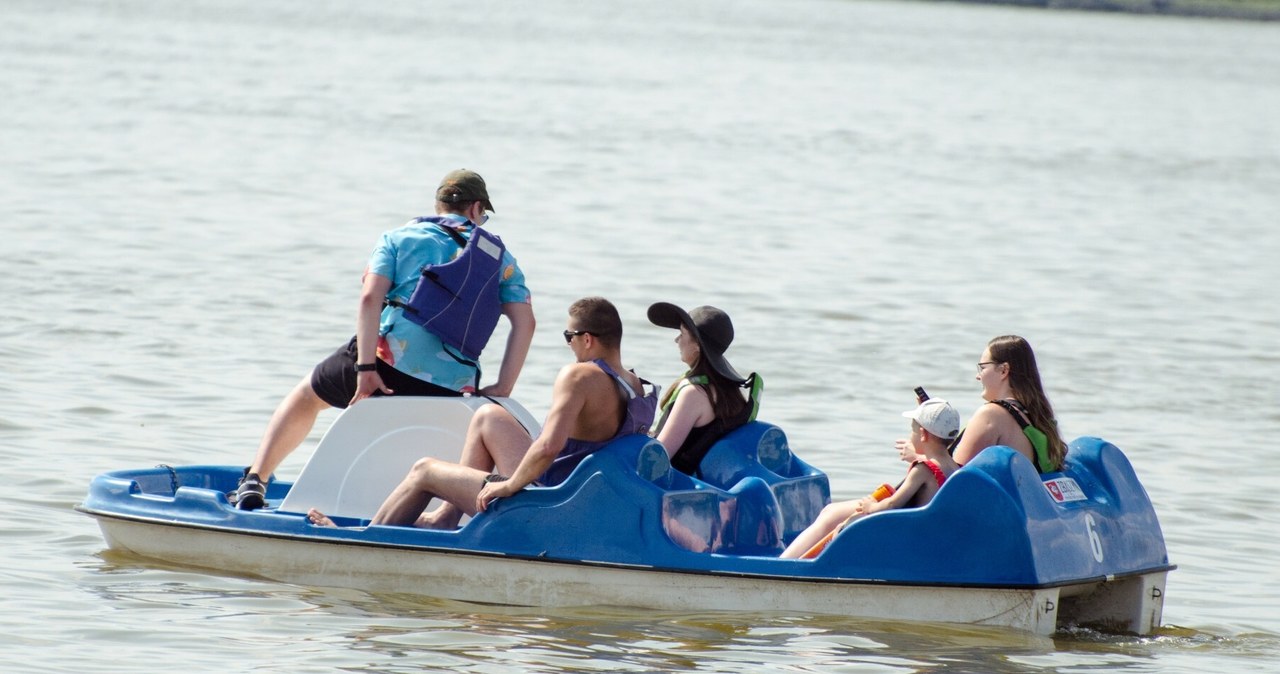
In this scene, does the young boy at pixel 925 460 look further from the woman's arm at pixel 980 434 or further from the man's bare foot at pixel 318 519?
the man's bare foot at pixel 318 519

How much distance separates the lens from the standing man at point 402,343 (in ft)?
24.7

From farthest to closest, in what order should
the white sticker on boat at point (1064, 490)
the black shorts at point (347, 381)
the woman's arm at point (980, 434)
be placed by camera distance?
the black shorts at point (347, 381)
the woman's arm at point (980, 434)
the white sticker on boat at point (1064, 490)

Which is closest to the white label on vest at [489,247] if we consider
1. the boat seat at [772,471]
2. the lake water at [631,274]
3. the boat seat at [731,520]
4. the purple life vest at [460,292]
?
the purple life vest at [460,292]

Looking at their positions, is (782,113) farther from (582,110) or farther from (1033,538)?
(1033,538)

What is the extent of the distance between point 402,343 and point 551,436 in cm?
98

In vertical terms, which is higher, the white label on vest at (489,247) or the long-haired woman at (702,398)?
the white label on vest at (489,247)

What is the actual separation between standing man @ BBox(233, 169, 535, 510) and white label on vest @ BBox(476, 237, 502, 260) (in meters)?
0.04

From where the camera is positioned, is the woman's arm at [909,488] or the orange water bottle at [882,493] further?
the orange water bottle at [882,493]

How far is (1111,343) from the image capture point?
15688 mm

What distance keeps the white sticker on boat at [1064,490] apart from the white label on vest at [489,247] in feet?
7.42

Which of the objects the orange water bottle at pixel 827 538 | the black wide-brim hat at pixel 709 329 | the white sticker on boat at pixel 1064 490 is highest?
the black wide-brim hat at pixel 709 329

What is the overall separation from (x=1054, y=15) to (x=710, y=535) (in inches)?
3402

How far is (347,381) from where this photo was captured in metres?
7.65

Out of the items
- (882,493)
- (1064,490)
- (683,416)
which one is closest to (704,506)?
(683,416)
